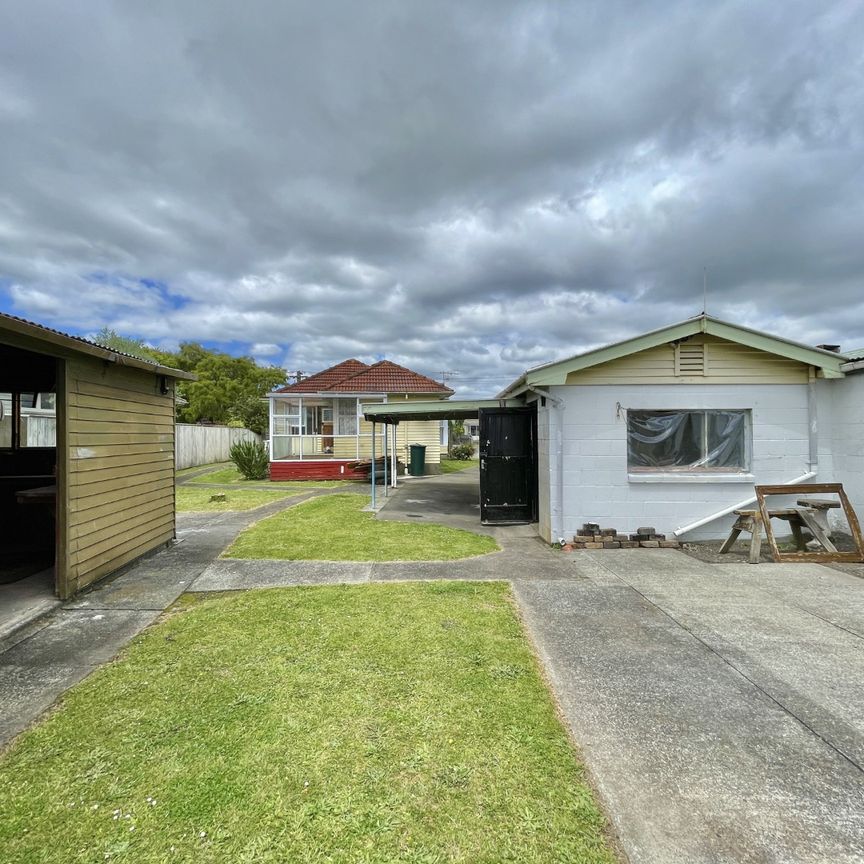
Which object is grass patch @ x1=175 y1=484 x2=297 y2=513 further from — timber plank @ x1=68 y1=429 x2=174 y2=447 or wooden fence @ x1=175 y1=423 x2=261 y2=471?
wooden fence @ x1=175 y1=423 x2=261 y2=471

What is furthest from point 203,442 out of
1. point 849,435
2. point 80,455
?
point 849,435

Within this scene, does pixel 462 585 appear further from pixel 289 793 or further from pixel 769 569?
pixel 769 569

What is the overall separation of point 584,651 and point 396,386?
53.4 ft

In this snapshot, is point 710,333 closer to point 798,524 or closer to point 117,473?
point 798,524

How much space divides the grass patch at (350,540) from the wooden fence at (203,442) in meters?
13.5

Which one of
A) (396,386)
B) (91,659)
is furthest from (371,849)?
(396,386)

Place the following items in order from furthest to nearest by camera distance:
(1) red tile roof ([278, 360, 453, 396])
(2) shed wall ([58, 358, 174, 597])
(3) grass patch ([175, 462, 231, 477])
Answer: (3) grass patch ([175, 462, 231, 477]), (1) red tile roof ([278, 360, 453, 396]), (2) shed wall ([58, 358, 174, 597])

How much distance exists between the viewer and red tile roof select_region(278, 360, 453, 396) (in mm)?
18609

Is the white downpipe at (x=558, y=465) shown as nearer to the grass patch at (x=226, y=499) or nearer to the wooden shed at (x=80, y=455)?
the wooden shed at (x=80, y=455)

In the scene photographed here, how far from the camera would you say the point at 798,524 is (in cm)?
640

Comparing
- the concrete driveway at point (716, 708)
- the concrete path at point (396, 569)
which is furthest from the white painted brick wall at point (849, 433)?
the concrete path at point (396, 569)

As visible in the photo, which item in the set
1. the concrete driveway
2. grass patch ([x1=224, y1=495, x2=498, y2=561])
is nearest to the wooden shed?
grass patch ([x1=224, y1=495, x2=498, y2=561])

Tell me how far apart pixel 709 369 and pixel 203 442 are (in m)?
22.5

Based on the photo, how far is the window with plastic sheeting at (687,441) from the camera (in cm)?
729
